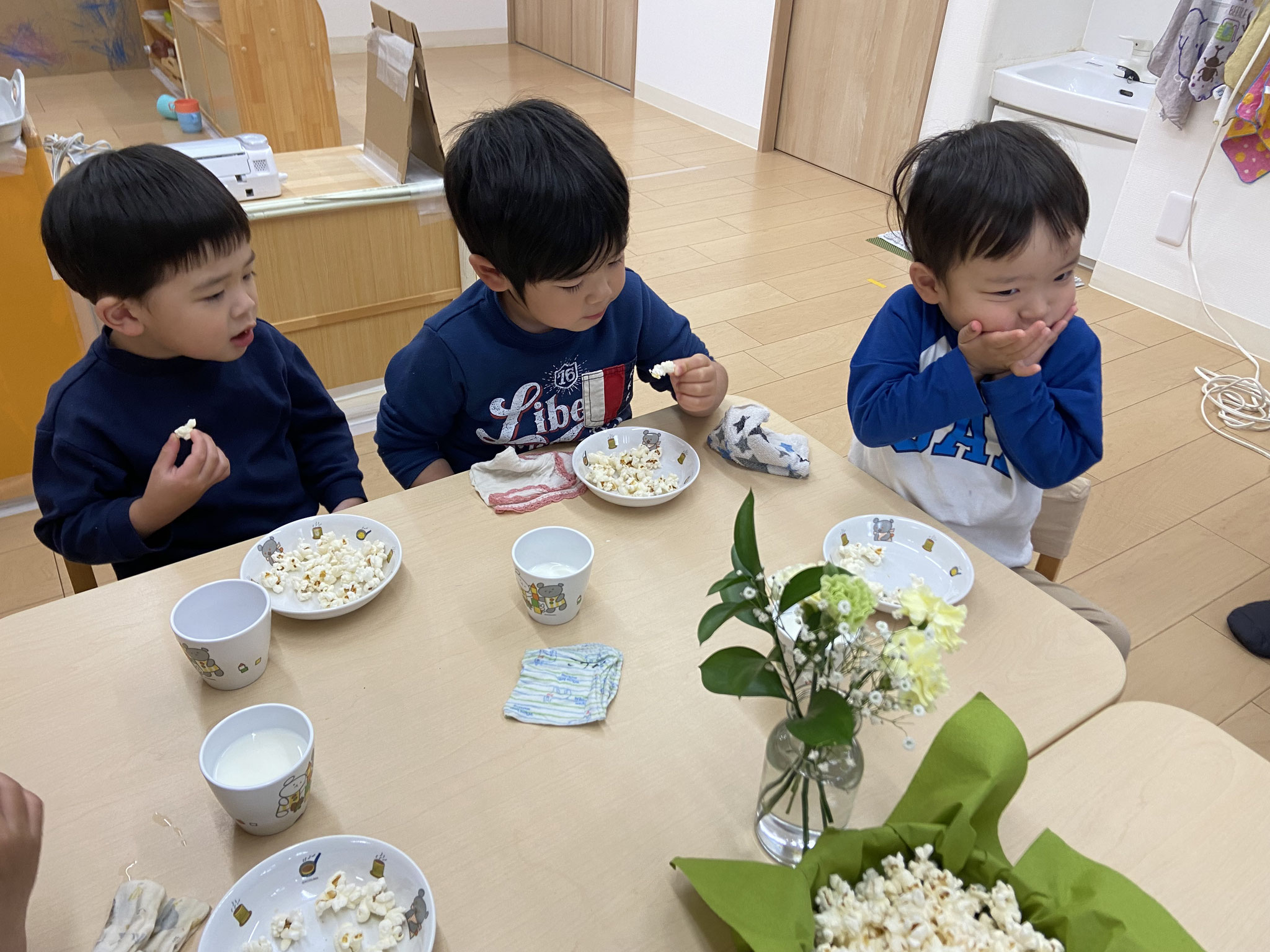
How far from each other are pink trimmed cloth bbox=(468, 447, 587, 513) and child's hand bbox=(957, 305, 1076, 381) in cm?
53

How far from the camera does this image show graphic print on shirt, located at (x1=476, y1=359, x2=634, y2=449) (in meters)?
1.31

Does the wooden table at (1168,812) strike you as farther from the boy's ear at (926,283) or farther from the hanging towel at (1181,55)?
the hanging towel at (1181,55)

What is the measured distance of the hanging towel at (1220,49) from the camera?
2.62m

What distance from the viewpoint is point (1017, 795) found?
762 mm

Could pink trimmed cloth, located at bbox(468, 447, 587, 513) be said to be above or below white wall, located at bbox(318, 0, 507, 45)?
above

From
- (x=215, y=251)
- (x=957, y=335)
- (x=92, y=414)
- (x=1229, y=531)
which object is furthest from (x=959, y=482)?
(x=1229, y=531)

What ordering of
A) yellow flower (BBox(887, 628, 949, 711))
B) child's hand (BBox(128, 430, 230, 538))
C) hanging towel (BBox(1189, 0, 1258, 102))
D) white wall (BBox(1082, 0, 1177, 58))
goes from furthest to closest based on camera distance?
white wall (BBox(1082, 0, 1177, 58)) → hanging towel (BBox(1189, 0, 1258, 102)) → child's hand (BBox(128, 430, 230, 538)) → yellow flower (BBox(887, 628, 949, 711))

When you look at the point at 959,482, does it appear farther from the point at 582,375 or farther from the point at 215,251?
the point at 215,251

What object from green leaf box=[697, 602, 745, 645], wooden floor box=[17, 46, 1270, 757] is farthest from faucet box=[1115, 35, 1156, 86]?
green leaf box=[697, 602, 745, 645]

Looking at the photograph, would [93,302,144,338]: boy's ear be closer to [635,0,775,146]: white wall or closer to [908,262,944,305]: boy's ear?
[908,262,944,305]: boy's ear

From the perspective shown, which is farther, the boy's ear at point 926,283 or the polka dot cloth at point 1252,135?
the polka dot cloth at point 1252,135

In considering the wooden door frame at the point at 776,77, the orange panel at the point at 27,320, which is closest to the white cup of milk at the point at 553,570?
the orange panel at the point at 27,320

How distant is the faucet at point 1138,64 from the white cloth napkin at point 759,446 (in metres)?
3.25

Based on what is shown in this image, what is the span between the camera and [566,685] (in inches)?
33.2
